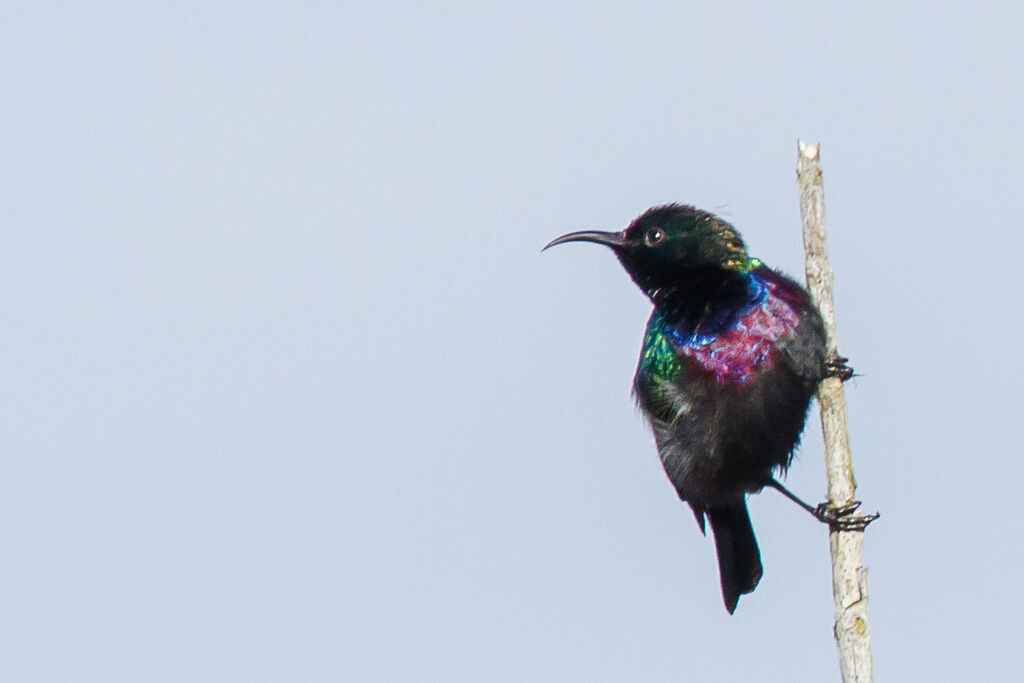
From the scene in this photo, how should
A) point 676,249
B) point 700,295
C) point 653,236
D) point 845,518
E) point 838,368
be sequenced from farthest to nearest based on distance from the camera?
point 653,236
point 676,249
point 700,295
point 838,368
point 845,518

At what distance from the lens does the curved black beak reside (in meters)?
9.80

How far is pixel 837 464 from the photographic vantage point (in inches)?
282

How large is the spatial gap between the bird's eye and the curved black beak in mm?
151

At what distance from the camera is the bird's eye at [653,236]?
31.5ft

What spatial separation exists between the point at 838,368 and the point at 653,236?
62.5 inches

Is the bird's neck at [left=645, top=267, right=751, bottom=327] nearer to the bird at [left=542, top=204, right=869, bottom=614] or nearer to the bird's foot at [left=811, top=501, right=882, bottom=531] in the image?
the bird at [left=542, top=204, right=869, bottom=614]

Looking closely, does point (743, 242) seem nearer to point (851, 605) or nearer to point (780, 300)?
point (780, 300)

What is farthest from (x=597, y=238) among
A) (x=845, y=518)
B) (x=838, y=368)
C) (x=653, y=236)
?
(x=845, y=518)

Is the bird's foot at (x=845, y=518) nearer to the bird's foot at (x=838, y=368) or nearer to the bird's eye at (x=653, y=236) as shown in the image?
the bird's foot at (x=838, y=368)

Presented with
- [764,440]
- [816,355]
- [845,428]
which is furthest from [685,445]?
[845,428]

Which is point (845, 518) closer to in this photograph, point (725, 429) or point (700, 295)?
point (725, 429)

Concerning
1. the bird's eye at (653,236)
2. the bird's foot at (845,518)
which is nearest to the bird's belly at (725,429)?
the bird's eye at (653,236)

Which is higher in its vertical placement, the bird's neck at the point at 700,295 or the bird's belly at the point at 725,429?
the bird's neck at the point at 700,295

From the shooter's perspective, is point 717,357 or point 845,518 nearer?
point 845,518
